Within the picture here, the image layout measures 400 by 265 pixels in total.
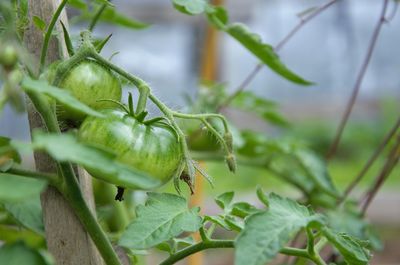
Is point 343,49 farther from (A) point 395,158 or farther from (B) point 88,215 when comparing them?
(B) point 88,215

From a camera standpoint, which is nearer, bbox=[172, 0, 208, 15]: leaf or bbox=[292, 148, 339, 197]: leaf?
bbox=[172, 0, 208, 15]: leaf

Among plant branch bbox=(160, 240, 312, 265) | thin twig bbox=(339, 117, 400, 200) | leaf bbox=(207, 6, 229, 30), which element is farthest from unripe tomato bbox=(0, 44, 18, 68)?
thin twig bbox=(339, 117, 400, 200)

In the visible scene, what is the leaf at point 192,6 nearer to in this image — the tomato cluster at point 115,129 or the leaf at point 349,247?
the tomato cluster at point 115,129

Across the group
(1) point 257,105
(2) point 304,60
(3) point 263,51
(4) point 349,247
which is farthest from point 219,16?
(2) point 304,60

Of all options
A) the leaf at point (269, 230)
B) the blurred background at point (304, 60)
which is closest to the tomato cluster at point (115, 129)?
the leaf at point (269, 230)

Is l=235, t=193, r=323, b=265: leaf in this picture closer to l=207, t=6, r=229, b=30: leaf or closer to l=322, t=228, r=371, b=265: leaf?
l=322, t=228, r=371, b=265: leaf
